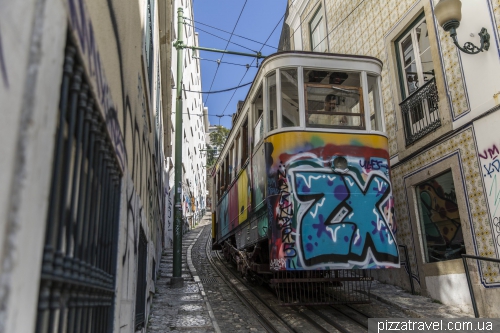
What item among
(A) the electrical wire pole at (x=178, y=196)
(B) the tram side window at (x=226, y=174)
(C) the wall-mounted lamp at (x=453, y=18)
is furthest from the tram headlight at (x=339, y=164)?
(A) the electrical wire pole at (x=178, y=196)

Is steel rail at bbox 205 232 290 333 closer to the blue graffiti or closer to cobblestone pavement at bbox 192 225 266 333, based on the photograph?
cobblestone pavement at bbox 192 225 266 333

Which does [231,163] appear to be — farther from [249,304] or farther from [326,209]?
[326,209]

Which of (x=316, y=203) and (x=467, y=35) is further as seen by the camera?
(x=467, y=35)

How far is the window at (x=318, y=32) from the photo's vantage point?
13.2 metres

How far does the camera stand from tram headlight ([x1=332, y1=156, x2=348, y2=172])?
6.52 m

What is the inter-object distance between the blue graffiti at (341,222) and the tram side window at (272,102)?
3.51 ft

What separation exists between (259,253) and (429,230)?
3.31 metres

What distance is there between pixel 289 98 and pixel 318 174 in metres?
1.47

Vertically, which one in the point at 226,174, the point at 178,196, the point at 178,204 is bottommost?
the point at 178,204

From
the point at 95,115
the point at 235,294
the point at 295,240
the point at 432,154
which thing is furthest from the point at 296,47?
the point at 95,115

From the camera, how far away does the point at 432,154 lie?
7797 mm

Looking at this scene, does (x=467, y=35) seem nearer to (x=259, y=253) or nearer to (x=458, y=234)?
(x=458, y=234)

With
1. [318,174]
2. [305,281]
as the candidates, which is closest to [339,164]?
[318,174]

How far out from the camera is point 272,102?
724 centimetres
